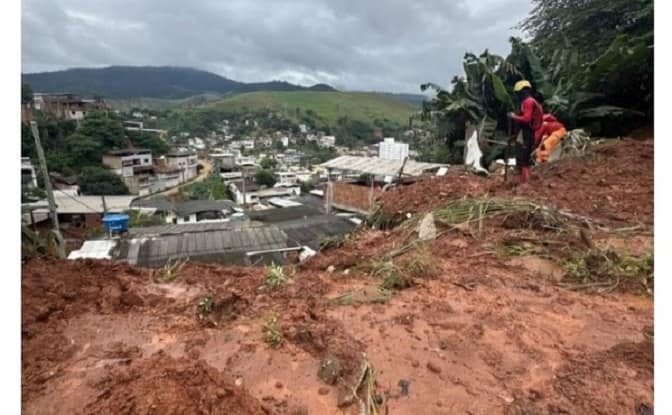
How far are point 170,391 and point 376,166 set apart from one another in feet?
31.9

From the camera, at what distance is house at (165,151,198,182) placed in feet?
139

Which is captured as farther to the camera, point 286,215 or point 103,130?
point 103,130

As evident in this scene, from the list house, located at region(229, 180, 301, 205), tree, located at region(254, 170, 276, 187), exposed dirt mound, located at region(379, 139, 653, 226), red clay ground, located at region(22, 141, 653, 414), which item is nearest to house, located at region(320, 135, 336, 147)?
tree, located at region(254, 170, 276, 187)

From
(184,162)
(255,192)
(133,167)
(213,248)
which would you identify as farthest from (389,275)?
(184,162)

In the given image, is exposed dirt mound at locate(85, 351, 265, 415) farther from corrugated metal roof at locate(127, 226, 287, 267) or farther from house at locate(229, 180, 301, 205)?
house at locate(229, 180, 301, 205)

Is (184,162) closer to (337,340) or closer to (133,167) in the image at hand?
(133,167)

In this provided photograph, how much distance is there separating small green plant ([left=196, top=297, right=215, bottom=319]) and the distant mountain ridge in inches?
4269

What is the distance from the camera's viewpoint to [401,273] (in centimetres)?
316

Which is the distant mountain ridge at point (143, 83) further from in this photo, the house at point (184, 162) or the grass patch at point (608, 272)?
the grass patch at point (608, 272)

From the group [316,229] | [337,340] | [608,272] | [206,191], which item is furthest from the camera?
[206,191]

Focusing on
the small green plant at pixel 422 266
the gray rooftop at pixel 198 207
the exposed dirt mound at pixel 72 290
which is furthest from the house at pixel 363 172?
the gray rooftop at pixel 198 207

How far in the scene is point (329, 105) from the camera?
325 feet

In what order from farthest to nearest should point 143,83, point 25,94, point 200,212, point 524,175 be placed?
point 143,83, point 200,212, point 25,94, point 524,175

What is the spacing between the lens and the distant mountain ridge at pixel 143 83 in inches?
4085
